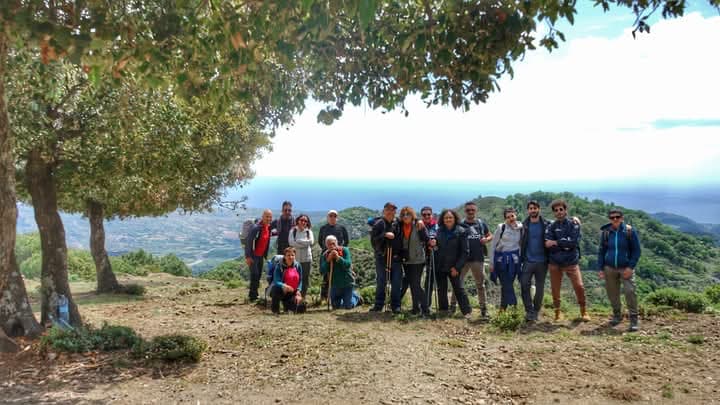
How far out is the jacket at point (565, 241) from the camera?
31.0 ft

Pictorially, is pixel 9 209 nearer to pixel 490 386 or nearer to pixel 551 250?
pixel 490 386

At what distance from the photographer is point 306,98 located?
7281 mm

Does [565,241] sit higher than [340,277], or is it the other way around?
[565,241]

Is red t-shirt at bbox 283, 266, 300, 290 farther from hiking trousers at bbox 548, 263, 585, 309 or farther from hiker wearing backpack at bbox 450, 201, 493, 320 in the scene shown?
hiking trousers at bbox 548, 263, 585, 309

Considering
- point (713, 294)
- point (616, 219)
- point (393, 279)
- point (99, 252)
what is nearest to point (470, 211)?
point (393, 279)

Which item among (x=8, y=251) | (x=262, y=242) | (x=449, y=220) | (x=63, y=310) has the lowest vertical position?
(x=63, y=310)

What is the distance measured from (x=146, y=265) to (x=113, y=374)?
78.6 ft

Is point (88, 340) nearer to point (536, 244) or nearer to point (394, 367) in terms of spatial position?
point (394, 367)

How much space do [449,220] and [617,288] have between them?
140 inches

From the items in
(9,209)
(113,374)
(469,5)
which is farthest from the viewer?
(9,209)

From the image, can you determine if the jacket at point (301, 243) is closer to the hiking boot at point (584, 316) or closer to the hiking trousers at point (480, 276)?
the hiking trousers at point (480, 276)

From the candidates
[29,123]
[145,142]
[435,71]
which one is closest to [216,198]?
[145,142]

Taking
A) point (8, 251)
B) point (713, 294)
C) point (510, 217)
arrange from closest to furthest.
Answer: point (8, 251) < point (510, 217) < point (713, 294)

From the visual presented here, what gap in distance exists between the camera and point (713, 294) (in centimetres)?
1243
